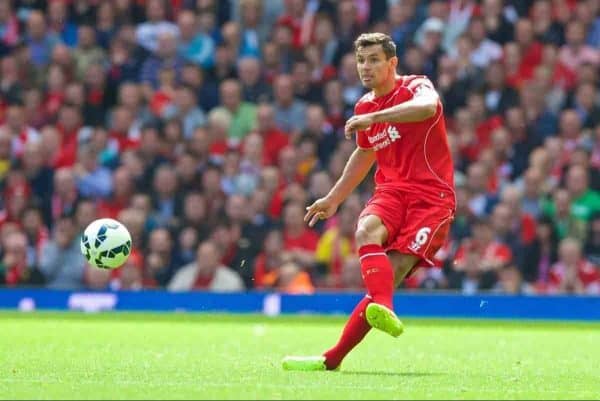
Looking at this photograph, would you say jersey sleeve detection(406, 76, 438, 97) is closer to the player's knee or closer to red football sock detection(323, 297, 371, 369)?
the player's knee

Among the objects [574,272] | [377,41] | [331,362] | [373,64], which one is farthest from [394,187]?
[574,272]

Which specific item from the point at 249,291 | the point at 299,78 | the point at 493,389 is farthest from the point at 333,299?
the point at 493,389

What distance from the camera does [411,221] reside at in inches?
356

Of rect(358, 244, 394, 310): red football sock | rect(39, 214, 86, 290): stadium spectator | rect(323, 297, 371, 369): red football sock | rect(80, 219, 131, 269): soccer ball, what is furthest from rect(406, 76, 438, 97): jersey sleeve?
rect(39, 214, 86, 290): stadium spectator

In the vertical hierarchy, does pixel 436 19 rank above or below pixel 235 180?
above

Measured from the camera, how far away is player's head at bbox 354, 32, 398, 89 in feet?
29.8

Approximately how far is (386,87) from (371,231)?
990 millimetres

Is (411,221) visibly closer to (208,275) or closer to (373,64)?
(373,64)

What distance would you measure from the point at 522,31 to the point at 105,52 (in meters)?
5.55

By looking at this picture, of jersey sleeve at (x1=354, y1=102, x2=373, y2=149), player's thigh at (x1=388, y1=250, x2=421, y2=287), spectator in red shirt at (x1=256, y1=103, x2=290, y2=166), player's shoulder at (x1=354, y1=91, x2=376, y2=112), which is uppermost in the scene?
player's shoulder at (x1=354, y1=91, x2=376, y2=112)

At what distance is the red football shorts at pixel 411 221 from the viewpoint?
9000 mm

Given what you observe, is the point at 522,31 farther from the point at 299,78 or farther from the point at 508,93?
the point at 299,78

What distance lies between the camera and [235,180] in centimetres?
1778

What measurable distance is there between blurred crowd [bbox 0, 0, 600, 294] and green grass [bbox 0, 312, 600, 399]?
107 centimetres
